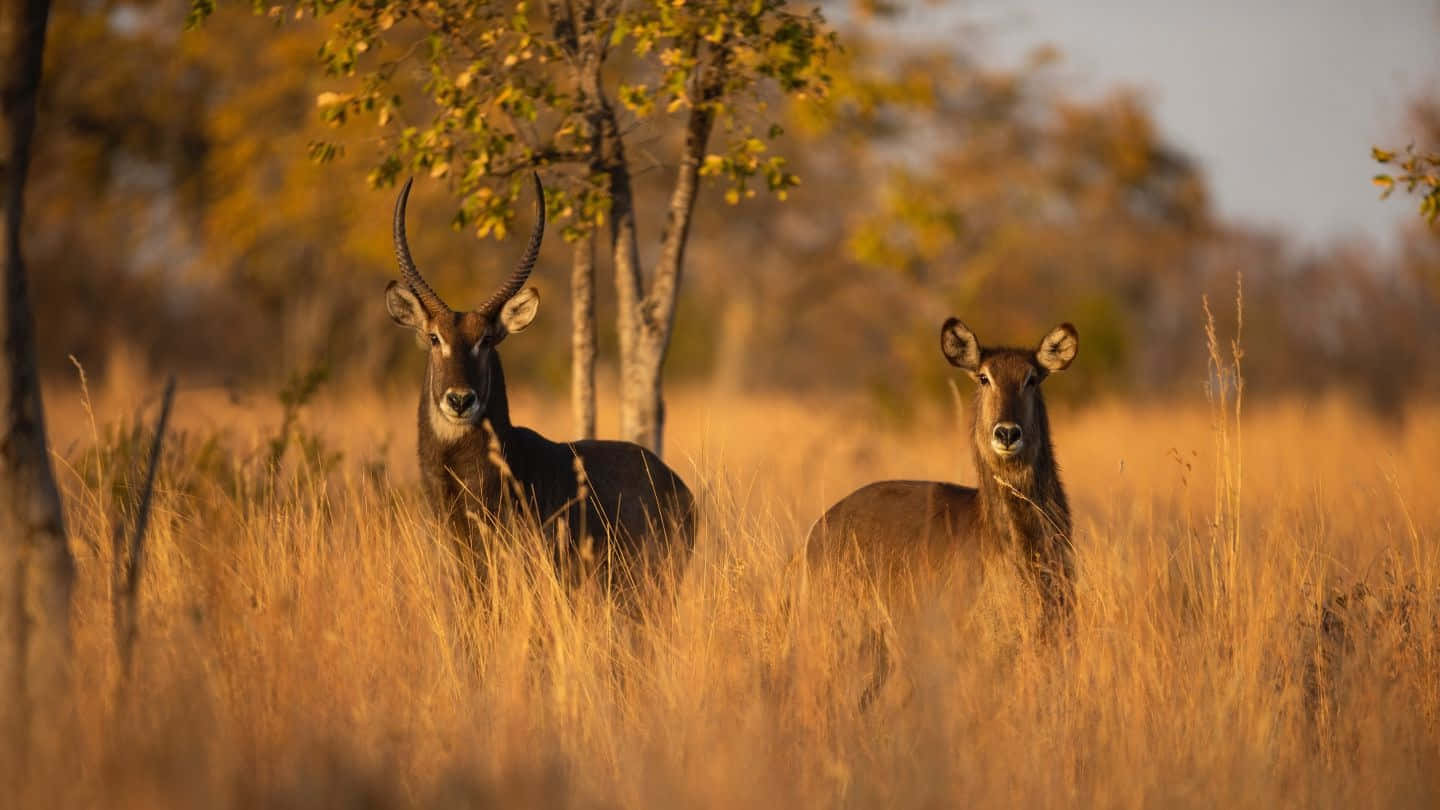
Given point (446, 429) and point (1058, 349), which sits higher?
point (1058, 349)

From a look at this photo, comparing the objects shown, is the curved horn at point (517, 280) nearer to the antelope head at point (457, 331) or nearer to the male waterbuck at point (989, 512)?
the antelope head at point (457, 331)

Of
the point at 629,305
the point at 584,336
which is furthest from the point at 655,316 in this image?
the point at 584,336

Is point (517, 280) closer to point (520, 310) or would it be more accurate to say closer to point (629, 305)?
point (520, 310)

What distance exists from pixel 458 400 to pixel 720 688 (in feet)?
7.17

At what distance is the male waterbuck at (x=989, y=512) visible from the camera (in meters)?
6.33

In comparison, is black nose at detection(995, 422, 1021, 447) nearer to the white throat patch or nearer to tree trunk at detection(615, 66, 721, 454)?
the white throat patch

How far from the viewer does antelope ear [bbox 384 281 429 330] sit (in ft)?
22.8

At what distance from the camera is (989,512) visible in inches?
256

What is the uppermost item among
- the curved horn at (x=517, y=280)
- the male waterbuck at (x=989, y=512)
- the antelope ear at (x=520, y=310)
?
the curved horn at (x=517, y=280)

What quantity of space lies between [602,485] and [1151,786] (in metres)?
3.63

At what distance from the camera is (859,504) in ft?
23.6

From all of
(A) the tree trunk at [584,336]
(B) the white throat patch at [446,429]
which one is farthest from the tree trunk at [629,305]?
(B) the white throat patch at [446,429]

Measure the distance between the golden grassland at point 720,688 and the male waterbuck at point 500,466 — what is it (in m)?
0.25

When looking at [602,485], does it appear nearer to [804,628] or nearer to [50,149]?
[804,628]
